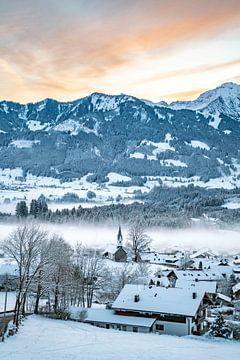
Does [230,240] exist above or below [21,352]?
above

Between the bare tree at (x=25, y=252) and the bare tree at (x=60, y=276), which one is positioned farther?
the bare tree at (x=60, y=276)

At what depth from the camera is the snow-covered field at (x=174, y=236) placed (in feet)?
479

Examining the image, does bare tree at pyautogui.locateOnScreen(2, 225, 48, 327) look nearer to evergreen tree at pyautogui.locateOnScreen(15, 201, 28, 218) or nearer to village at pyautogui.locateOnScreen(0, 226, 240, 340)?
village at pyautogui.locateOnScreen(0, 226, 240, 340)

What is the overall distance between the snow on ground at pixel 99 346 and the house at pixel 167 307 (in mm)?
6125

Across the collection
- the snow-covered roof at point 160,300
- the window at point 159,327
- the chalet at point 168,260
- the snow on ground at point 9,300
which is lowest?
the window at point 159,327

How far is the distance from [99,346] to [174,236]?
14471 centimetres

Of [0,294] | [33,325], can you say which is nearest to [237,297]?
[0,294]

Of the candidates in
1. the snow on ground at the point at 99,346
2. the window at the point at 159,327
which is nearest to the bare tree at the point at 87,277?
the window at the point at 159,327

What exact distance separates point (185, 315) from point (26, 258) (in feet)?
53.8

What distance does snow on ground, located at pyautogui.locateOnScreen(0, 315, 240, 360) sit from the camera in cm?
2606

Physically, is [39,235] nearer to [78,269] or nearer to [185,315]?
[185,315]

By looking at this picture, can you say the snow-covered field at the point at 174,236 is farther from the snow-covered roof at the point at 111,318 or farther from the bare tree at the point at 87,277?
the snow-covered roof at the point at 111,318

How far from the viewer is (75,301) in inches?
2136

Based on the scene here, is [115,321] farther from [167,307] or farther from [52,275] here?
[52,275]
